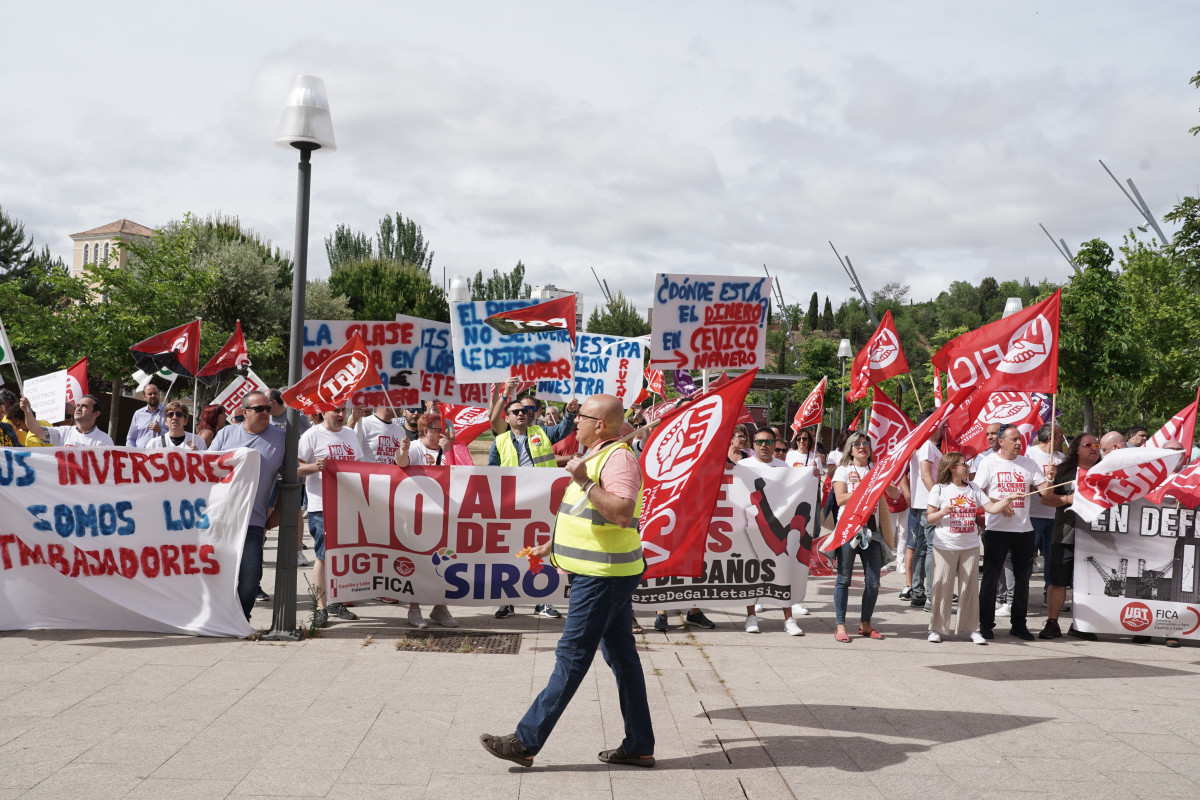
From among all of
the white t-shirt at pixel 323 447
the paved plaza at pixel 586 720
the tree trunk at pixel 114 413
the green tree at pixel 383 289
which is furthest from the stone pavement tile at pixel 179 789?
the green tree at pixel 383 289

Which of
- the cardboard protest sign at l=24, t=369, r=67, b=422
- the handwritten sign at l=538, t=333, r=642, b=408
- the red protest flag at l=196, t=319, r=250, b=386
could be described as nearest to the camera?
the cardboard protest sign at l=24, t=369, r=67, b=422

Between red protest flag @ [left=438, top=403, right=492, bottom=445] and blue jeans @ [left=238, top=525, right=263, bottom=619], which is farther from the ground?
red protest flag @ [left=438, top=403, right=492, bottom=445]

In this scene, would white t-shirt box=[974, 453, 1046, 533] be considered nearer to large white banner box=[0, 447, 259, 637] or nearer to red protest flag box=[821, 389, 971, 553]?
red protest flag box=[821, 389, 971, 553]

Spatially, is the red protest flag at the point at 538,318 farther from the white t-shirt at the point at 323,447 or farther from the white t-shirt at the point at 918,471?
the white t-shirt at the point at 918,471

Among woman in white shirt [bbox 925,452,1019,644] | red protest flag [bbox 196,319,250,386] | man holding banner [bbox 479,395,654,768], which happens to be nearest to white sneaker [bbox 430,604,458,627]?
man holding banner [bbox 479,395,654,768]

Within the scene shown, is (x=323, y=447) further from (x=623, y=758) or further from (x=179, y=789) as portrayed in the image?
(x=623, y=758)

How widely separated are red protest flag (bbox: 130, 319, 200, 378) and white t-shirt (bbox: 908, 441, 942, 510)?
7.91 meters

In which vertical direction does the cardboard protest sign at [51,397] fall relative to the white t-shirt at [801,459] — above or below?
above

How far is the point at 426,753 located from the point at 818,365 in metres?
37.1

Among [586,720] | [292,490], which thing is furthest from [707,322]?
[586,720]

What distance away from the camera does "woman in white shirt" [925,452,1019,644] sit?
827cm

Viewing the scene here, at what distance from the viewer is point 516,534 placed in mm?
8023

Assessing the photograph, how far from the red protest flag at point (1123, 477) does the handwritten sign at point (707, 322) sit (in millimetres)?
3429

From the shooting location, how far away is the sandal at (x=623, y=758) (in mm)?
4777
